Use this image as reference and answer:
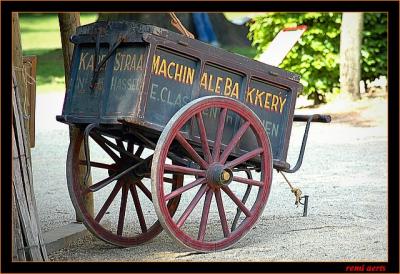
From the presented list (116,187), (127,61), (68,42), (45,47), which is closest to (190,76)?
(127,61)

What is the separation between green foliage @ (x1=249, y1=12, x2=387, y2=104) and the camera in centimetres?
1405

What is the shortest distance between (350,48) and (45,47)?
14.1 metres

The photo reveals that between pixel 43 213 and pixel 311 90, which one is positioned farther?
pixel 311 90

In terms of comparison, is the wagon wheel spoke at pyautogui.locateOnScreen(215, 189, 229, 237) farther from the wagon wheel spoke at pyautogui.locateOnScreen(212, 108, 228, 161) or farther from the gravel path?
the wagon wheel spoke at pyautogui.locateOnScreen(212, 108, 228, 161)

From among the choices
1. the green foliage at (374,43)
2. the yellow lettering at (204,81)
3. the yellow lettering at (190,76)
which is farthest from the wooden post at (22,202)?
the green foliage at (374,43)

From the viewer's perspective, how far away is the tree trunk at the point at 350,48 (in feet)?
44.0

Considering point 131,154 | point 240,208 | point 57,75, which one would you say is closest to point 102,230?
point 131,154

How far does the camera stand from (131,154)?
6.68m

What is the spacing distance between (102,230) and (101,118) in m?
0.94

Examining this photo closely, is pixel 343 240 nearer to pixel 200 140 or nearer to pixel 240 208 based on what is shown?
pixel 240 208

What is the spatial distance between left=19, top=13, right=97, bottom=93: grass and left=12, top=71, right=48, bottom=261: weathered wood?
12.6 metres

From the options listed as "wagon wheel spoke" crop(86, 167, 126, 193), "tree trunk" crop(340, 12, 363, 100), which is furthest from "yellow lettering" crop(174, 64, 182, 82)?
"tree trunk" crop(340, 12, 363, 100)

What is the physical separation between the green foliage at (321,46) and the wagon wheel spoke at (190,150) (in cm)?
808

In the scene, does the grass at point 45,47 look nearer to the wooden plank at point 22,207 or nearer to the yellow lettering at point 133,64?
the yellow lettering at point 133,64
